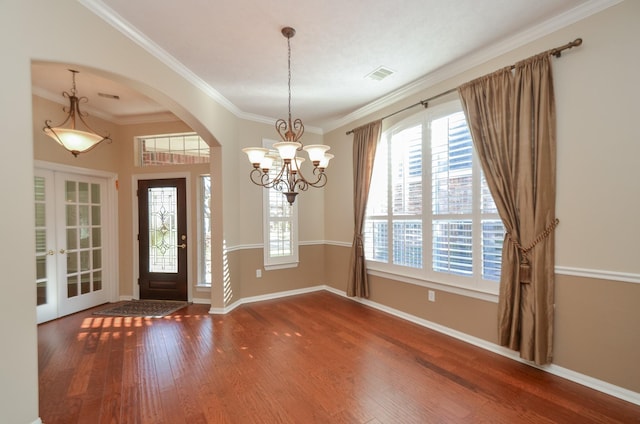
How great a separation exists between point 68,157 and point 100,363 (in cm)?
309

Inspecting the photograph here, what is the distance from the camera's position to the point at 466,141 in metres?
2.95

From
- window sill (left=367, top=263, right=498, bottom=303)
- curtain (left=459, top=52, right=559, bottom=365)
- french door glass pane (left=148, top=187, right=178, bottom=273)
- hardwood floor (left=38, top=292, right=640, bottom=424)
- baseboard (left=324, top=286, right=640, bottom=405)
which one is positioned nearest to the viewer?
hardwood floor (left=38, top=292, right=640, bottom=424)

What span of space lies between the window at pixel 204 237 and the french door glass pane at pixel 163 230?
17.1 inches

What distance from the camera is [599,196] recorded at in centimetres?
213

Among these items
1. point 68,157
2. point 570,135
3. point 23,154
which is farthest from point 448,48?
point 68,157

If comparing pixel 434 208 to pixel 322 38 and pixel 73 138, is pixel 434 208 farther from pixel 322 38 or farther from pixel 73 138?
pixel 73 138

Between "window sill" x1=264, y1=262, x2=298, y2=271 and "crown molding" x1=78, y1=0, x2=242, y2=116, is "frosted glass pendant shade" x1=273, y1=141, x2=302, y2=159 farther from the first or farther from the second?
"window sill" x1=264, y1=262, x2=298, y2=271

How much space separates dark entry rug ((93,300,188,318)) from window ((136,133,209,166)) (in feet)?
7.77

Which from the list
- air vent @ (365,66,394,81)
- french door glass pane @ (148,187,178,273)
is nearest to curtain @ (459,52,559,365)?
air vent @ (365,66,394,81)

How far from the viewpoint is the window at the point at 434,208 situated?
112 inches

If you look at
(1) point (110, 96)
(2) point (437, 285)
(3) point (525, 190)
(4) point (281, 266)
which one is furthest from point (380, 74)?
(1) point (110, 96)

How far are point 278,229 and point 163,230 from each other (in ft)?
6.47

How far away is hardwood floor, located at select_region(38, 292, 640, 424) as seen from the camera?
191cm

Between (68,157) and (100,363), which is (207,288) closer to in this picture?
(100,363)
